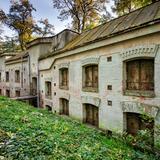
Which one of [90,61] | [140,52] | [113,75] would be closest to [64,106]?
[90,61]

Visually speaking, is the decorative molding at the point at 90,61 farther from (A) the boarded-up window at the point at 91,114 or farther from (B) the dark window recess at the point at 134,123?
(B) the dark window recess at the point at 134,123

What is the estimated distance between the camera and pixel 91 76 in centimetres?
1137

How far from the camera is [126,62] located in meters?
8.96

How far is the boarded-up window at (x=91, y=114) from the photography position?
11159mm

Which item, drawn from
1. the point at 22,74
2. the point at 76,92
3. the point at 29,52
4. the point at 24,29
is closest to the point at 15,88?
the point at 22,74

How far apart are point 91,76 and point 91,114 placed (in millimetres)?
1946

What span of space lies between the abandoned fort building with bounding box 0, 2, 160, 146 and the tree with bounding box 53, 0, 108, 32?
28.9ft

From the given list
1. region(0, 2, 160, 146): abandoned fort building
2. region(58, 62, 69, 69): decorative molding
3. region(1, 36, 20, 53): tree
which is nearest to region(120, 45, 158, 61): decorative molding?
region(0, 2, 160, 146): abandoned fort building

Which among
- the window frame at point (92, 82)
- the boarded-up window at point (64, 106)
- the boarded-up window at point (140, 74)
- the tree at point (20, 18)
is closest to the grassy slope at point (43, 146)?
the boarded-up window at point (140, 74)

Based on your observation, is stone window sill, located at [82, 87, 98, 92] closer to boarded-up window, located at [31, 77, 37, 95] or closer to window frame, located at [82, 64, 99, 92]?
window frame, located at [82, 64, 99, 92]

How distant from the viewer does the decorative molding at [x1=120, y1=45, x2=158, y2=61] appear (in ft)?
24.8

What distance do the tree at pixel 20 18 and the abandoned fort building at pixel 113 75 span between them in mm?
14408

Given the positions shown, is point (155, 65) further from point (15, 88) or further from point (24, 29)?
point (24, 29)

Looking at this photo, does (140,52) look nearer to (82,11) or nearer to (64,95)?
(64,95)
